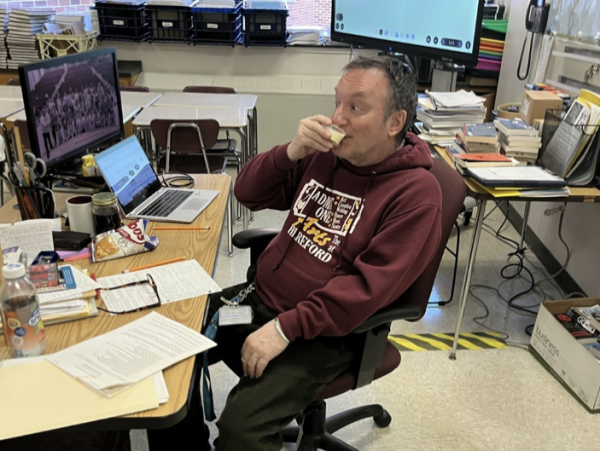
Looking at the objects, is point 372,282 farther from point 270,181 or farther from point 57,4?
point 57,4

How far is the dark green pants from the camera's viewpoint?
129 centimetres

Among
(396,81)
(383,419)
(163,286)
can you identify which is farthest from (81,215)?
(383,419)

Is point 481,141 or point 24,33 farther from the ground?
point 24,33

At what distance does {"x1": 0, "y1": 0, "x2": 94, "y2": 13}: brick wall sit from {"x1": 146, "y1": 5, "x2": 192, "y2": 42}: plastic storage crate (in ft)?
2.46

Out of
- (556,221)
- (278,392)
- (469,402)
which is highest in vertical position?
(278,392)

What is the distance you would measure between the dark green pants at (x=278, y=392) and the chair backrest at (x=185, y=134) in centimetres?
179

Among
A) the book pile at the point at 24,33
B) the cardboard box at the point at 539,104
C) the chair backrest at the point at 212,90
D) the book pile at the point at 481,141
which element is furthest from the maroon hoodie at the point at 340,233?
the book pile at the point at 24,33

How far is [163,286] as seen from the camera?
1368 mm

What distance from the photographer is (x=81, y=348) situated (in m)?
1.12

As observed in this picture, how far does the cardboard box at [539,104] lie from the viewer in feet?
8.57

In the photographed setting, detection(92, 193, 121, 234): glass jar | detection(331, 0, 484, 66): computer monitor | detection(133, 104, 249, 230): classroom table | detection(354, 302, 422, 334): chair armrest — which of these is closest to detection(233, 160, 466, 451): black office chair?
detection(354, 302, 422, 334): chair armrest

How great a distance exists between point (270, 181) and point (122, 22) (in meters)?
3.47

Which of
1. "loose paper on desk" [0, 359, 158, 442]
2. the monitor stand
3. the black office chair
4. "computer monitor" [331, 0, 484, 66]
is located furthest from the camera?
the monitor stand

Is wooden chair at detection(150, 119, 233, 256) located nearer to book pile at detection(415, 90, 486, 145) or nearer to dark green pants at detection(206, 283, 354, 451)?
book pile at detection(415, 90, 486, 145)
